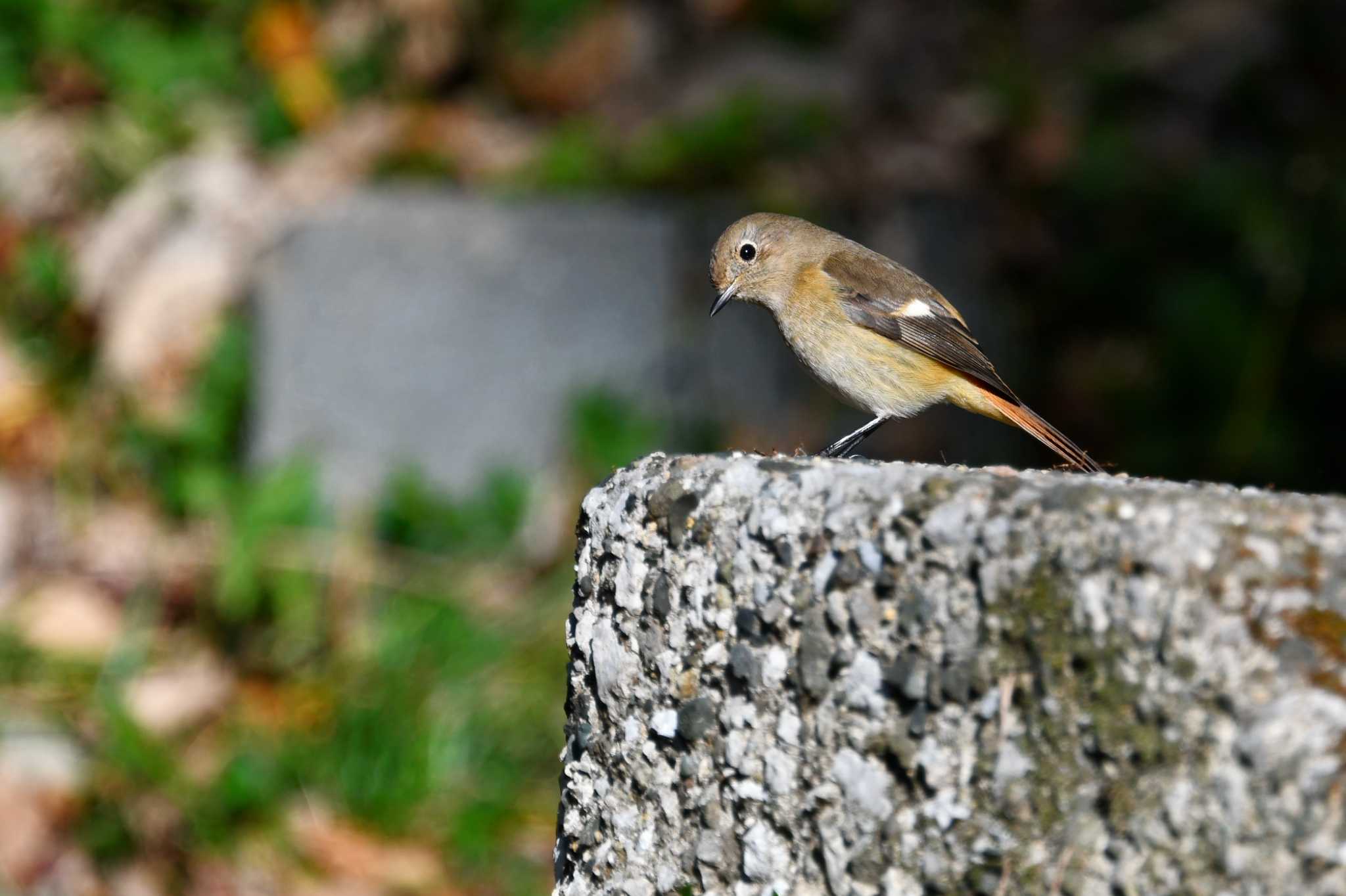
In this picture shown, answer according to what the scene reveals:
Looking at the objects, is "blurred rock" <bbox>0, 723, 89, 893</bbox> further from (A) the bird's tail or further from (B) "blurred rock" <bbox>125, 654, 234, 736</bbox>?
(A) the bird's tail

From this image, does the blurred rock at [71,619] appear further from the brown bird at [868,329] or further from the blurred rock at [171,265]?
the brown bird at [868,329]

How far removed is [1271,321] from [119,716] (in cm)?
396

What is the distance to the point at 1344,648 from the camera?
1.12 metres

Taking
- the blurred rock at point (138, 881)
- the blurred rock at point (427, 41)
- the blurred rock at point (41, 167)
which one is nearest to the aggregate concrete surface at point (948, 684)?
the blurred rock at point (138, 881)

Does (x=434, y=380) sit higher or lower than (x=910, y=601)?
higher

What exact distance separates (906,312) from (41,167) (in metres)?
4.53

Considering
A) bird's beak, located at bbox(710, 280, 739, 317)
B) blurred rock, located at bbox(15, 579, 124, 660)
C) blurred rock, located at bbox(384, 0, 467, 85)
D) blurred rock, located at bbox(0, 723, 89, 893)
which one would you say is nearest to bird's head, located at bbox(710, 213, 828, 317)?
bird's beak, located at bbox(710, 280, 739, 317)

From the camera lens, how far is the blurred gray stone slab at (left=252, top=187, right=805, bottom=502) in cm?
530

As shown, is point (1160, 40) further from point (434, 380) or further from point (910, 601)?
point (910, 601)

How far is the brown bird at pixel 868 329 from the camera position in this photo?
309 centimetres

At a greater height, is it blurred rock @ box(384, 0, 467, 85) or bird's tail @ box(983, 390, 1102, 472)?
blurred rock @ box(384, 0, 467, 85)

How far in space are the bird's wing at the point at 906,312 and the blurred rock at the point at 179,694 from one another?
8.20 feet

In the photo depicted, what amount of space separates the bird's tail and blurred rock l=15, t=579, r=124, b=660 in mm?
3079

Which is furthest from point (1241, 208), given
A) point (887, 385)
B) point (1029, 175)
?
point (887, 385)
